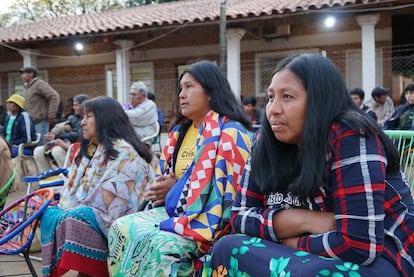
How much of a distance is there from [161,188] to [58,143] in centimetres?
420

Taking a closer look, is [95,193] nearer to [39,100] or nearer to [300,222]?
[300,222]

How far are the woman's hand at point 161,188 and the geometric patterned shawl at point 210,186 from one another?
20cm

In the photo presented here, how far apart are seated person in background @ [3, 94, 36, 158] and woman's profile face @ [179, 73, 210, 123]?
4.93 meters

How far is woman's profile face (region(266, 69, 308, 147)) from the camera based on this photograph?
166cm

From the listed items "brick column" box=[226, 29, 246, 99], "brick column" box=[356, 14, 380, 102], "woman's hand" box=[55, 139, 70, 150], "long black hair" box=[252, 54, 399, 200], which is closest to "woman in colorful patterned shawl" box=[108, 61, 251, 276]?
"long black hair" box=[252, 54, 399, 200]

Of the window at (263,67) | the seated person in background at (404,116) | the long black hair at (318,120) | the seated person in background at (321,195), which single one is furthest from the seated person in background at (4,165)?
the window at (263,67)

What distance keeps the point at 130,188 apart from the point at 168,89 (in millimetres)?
10352

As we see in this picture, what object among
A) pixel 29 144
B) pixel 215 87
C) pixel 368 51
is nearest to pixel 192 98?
pixel 215 87

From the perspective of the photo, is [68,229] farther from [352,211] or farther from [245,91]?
[245,91]

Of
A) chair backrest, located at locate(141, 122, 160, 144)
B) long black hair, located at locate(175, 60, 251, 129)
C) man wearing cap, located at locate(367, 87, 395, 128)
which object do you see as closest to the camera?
long black hair, located at locate(175, 60, 251, 129)

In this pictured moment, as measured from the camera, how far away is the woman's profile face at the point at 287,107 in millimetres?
1661

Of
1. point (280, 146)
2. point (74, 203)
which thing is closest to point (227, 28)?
point (74, 203)

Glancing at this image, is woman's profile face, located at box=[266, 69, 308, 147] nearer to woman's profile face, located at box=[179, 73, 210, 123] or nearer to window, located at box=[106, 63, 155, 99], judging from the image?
woman's profile face, located at box=[179, 73, 210, 123]

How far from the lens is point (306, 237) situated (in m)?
1.61
